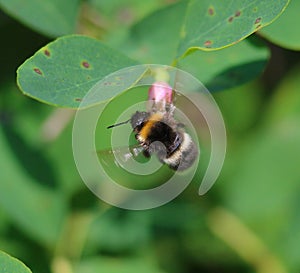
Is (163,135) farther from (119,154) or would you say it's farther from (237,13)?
(237,13)

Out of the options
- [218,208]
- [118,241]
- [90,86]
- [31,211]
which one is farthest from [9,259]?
[218,208]

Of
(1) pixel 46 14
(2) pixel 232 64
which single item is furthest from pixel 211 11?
(1) pixel 46 14

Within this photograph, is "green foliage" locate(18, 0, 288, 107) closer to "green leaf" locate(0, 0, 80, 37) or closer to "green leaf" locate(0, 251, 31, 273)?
"green leaf" locate(0, 251, 31, 273)

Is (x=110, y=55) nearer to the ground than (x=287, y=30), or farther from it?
nearer to the ground

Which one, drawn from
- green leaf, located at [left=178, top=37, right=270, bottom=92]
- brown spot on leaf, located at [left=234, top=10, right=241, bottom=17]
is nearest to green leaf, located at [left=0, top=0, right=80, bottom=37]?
green leaf, located at [left=178, top=37, right=270, bottom=92]

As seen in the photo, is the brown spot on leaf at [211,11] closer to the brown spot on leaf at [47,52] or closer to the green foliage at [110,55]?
the green foliage at [110,55]

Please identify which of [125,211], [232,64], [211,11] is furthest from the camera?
[125,211]
